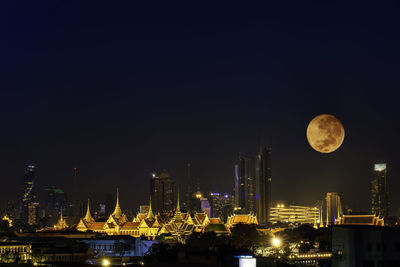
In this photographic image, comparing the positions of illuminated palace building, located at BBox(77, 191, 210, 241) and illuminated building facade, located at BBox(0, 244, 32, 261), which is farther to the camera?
illuminated palace building, located at BBox(77, 191, 210, 241)

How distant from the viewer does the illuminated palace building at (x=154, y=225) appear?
14862cm

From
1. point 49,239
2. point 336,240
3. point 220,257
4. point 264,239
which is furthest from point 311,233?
point 220,257

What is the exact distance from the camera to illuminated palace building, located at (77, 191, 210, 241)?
5851 inches

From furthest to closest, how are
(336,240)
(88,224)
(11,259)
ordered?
(88,224), (11,259), (336,240)

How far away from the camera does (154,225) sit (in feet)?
515

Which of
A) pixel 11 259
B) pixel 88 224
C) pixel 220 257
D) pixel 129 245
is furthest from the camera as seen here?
pixel 88 224

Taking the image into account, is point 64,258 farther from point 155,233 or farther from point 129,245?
point 155,233

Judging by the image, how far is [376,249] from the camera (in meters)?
63.8

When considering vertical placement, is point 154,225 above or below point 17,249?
above

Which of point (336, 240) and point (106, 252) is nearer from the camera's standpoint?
point (336, 240)

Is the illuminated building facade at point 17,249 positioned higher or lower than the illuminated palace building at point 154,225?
lower

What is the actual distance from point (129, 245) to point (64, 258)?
1424 inches

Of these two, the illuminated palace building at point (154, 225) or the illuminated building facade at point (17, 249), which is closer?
the illuminated building facade at point (17, 249)

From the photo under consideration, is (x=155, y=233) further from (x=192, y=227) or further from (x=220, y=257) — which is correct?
(x=220, y=257)
